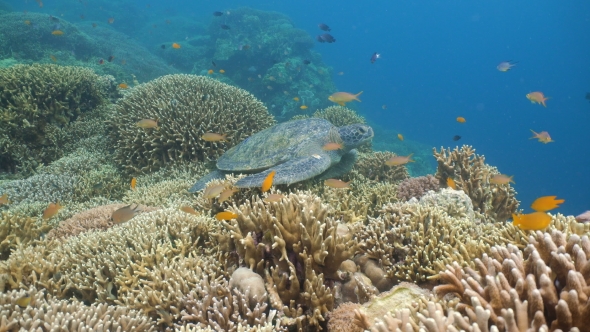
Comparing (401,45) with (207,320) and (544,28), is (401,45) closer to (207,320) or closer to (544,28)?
(544,28)

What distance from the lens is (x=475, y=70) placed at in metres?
138

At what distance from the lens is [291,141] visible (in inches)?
247

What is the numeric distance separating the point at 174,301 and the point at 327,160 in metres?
3.57

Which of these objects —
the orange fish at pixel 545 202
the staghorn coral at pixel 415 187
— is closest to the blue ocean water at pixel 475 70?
the staghorn coral at pixel 415 187

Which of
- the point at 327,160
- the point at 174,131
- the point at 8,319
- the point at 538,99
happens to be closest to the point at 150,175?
the point at 174,131

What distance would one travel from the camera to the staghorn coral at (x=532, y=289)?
1.57 meters

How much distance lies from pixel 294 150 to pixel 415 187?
247 centimetres

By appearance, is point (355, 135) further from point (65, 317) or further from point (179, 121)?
point (65, 317)

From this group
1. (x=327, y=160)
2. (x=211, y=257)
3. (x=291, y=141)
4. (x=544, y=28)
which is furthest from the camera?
(x=544, y=28)

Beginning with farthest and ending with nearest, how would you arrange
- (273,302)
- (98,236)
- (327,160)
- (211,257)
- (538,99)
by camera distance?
(538,99) < (327,160) < (98,236) < (211,257) < (273,302)

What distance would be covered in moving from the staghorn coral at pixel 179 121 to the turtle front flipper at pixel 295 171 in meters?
2.90

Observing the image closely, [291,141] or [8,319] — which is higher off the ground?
[291,141]

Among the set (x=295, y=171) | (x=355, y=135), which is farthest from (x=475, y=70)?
(x=295, y=171)

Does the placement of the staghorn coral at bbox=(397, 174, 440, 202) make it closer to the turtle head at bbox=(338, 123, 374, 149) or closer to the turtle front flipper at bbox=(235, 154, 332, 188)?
the turtle head at bbox=(338, 123, 374, 149)
